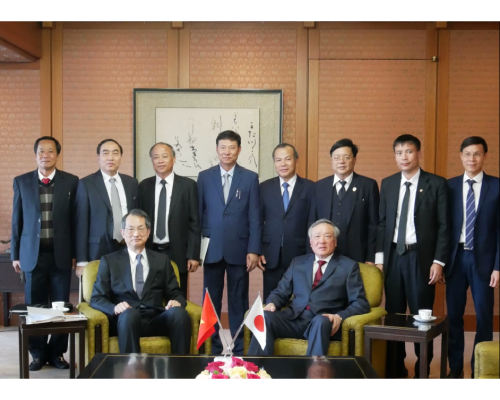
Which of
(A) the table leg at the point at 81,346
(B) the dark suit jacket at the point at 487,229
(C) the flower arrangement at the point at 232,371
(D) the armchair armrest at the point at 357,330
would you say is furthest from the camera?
(B) the dark suit jacket at the point at 487,229

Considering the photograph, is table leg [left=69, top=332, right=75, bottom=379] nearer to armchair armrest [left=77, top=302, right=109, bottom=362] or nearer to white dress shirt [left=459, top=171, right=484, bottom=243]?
armchair armrest [left=77, top=302, right=109, bottom=362]

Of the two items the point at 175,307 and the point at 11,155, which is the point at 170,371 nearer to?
the point at 175,307

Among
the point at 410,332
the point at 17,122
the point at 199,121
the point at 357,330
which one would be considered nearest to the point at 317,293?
the point at 357,330

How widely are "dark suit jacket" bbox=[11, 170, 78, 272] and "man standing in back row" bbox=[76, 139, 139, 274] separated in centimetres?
7

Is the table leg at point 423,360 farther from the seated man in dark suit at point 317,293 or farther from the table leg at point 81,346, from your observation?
the table leg at point 81,346

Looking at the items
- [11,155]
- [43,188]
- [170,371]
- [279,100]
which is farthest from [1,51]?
[170,371]

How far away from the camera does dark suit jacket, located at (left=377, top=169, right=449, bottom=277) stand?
4.30m

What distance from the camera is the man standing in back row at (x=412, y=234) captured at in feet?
14.1

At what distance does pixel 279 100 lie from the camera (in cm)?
604

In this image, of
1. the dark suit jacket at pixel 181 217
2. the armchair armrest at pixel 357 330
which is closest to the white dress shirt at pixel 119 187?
the dark suit jacket at pixel 181 217

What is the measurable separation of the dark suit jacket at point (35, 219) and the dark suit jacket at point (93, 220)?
0.07 metres

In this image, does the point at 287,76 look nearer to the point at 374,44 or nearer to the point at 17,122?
the point at 374,44

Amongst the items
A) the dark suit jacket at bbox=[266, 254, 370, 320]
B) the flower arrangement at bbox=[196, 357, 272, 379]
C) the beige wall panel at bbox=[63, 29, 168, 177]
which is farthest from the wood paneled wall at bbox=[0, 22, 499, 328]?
the flower arrangement at bbox=[196, 357, 272, 379]

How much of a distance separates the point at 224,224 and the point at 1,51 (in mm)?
2547
